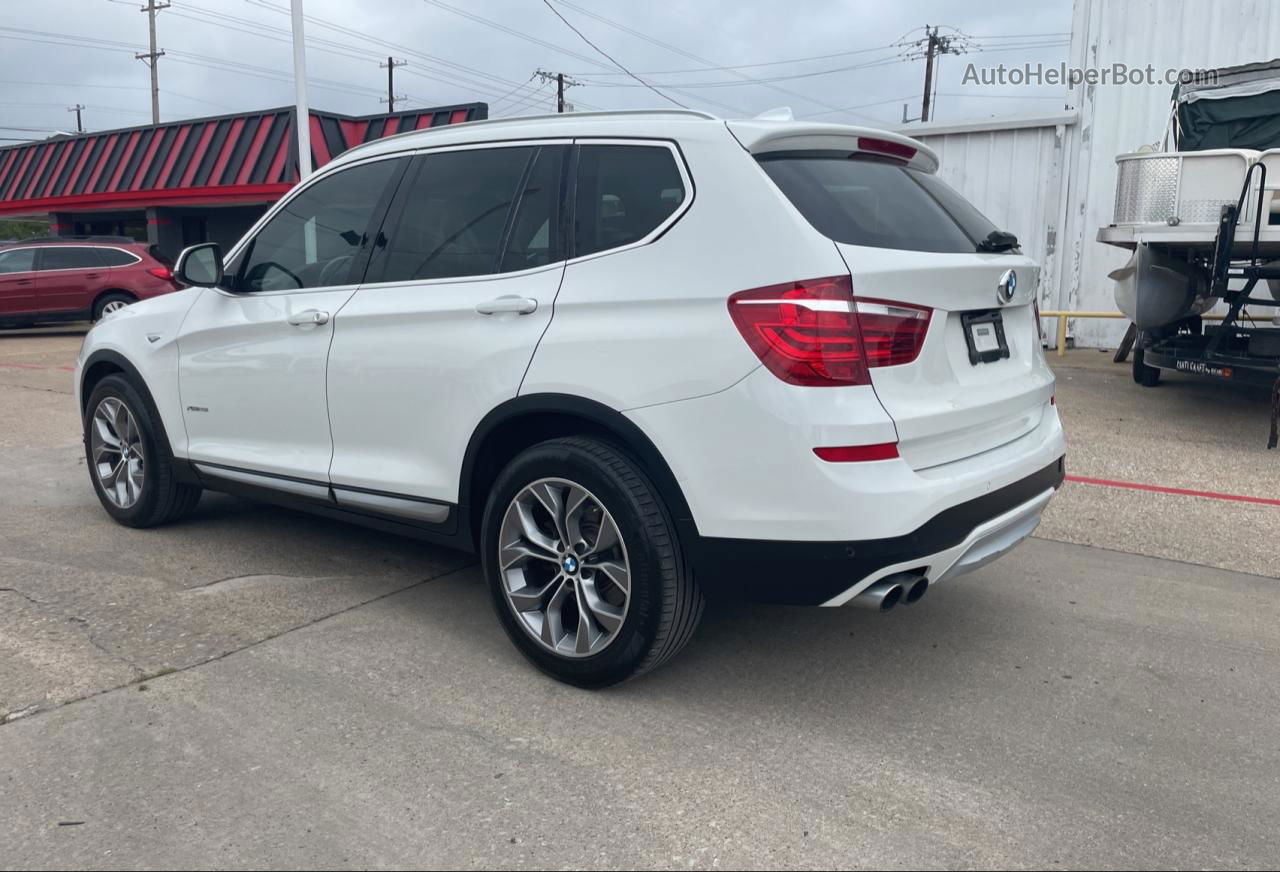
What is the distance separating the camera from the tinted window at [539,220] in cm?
360

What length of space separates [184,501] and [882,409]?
12.4 feet

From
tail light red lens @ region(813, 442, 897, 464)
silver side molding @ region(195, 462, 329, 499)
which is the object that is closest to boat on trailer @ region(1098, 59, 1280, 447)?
tail light red lens @ region(813, 442, 897, 464)

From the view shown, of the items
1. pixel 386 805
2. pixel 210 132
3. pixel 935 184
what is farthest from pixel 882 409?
pixel 210 132

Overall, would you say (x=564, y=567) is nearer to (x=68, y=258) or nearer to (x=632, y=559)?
(x=632, y=559)

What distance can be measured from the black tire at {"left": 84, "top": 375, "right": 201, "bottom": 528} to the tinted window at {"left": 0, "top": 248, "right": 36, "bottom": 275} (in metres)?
13.8

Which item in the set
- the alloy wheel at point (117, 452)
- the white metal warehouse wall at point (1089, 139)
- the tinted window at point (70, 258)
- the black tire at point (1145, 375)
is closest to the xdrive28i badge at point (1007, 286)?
the alloy wheel at point (117, 452)

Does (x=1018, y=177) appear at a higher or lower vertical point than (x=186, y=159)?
lower

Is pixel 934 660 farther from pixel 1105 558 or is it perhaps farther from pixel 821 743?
pixel 1105 558

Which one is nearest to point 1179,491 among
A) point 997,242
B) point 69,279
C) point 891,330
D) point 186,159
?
point 997,242

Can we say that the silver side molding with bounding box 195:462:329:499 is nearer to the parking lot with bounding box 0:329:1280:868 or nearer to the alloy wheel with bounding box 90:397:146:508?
the parking lot with bounding box 0:329:1280:868

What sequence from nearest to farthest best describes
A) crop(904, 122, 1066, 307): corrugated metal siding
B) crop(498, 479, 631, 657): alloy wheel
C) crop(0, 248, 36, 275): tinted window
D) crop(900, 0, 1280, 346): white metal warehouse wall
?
crop(498, 479, 631, 657): alloy wheel, crop(900, 0, 1280, 346): white metal warehouse wall, crop(904, 122, 1066, 307): corrugated metal siding, crop(0, 248, 36, 275): tinted window

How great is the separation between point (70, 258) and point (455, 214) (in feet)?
52.2

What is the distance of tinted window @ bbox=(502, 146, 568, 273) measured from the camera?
3.60m

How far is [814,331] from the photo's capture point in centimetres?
297
